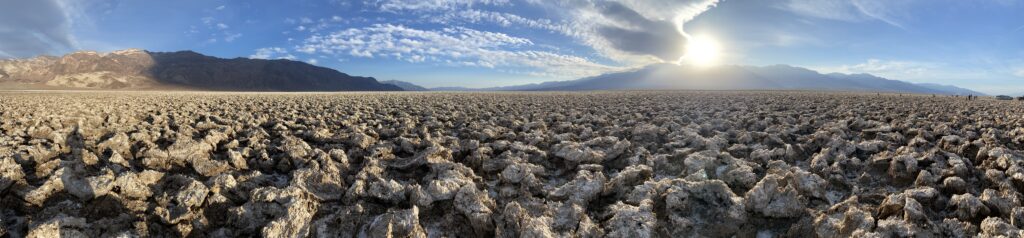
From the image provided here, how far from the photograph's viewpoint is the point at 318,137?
7.47 m

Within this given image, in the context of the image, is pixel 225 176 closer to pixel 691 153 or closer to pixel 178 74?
pixel 691 153

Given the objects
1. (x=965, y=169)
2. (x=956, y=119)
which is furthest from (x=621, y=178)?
(x=956, y=119)

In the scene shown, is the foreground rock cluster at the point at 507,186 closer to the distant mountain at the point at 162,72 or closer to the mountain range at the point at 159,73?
Result: the mountain range at the point at 159,73

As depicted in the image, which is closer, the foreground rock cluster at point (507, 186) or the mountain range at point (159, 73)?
the foreground rock cluster at point (507, 186)

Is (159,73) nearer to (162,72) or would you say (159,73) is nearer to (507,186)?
(162,72)

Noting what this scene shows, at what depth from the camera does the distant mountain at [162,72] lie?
113 m

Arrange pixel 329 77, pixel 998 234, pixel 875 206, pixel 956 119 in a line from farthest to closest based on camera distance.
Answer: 1. pixel 329 77
2. pixel 956 119
3. pixel 875 206
4. pixel 998 234

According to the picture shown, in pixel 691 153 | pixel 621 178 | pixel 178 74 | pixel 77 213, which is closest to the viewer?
pixel 77 213

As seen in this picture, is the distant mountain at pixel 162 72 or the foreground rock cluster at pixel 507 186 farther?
the distant mountain at pixel 162 72

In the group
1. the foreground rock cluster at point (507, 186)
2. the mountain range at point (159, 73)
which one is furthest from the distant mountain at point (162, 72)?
the foreground rock cluster at point (507, 186)

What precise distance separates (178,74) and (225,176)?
153750 mm

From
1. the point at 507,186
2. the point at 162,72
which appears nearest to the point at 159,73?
the point at 162,72

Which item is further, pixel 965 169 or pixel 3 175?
pixel 965 169

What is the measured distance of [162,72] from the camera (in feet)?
434
